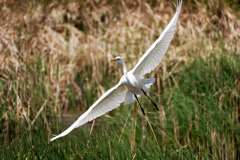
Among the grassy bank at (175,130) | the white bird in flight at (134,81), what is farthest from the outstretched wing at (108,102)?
the grassy bank at (175,130)

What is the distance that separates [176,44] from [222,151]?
3.38 m

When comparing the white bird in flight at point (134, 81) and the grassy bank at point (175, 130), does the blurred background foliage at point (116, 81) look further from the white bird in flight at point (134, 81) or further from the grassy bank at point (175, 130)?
the white bird in flight at point (134, 81)

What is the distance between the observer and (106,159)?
9.39 feet

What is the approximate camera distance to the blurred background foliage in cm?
336

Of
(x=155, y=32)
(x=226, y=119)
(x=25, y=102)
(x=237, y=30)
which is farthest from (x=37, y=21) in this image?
(x=226, y=119)

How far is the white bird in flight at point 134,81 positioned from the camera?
284 cm

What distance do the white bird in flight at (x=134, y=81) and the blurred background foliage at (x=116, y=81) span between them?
0.75ft

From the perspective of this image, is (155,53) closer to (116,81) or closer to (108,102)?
(108,102)

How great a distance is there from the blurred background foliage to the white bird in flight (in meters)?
0.23

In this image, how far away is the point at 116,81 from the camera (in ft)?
17.6

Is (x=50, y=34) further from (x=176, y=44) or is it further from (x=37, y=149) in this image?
(x=37, y=149)

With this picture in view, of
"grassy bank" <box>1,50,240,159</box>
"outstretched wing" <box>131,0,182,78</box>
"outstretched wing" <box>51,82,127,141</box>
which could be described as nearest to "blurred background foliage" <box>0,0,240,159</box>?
"grassy bank" <box>1,50,240,159</box>

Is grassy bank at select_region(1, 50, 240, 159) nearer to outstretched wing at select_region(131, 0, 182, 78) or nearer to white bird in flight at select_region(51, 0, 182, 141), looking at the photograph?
white bird in flight at select_region(51, 0, 182, 141)

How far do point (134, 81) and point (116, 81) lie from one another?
99.2 inches
